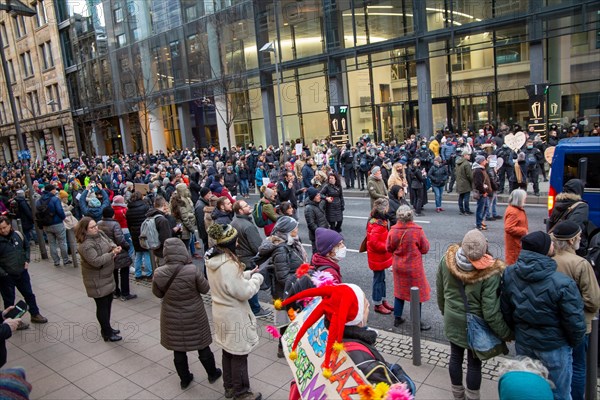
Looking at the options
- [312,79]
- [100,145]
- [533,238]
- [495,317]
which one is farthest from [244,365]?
[100,145]

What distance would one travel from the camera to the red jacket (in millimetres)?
6887

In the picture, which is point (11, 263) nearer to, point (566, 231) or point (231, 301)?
point (231, 301)

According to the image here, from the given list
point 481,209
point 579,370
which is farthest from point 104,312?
point 481,209

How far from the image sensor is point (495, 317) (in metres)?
4.18

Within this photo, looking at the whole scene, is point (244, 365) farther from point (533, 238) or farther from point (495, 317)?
point (533, 238)

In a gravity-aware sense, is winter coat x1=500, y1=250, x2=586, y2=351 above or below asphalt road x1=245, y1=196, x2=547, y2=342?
above

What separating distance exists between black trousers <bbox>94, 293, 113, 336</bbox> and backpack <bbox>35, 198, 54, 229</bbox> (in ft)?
16.6

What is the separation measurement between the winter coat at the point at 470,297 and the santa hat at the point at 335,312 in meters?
1.62

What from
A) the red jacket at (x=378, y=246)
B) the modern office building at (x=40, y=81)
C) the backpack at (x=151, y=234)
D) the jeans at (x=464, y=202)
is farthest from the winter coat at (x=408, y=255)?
the modern office building at (x=40, y=81)

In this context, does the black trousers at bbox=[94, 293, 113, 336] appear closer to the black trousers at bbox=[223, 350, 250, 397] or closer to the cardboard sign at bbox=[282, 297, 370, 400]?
the black trousers at bbox=[223, 350, 250, 397]

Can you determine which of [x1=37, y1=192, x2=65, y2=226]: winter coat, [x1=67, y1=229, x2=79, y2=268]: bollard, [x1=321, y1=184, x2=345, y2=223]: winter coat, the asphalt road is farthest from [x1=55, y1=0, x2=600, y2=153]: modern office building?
[x1=37, y1=192, x2=65, y2=226]: winter coat

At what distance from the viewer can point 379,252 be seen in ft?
22.6

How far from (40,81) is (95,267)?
54849 millimetres

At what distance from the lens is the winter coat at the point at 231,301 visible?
4.78m
